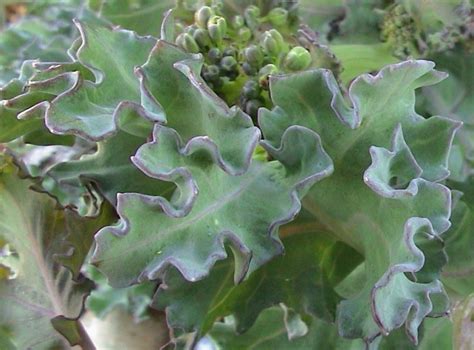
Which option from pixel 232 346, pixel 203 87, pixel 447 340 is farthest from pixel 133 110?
pixel 447 340

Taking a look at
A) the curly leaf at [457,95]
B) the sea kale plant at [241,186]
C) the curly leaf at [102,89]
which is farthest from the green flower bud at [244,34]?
the curly leaf at [457,95]

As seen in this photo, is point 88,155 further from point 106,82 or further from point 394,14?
point 394,14

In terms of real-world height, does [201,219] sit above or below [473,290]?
above

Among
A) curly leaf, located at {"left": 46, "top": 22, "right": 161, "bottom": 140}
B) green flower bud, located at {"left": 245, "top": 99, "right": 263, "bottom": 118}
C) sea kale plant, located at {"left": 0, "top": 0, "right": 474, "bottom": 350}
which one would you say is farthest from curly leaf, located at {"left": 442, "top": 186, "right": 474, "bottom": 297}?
curly leaf, located at {"left": 46, "top": 22, "right": 161, "bottom": 140}

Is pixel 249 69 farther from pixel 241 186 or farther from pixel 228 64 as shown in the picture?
pixel 241 186

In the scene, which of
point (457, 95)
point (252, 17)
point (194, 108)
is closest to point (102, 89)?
point (194, 108)

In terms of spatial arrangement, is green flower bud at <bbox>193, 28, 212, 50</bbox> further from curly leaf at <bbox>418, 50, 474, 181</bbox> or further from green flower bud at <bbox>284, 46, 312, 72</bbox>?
curly leaf at <bbox>418, 50, 474, 181</bbox>
